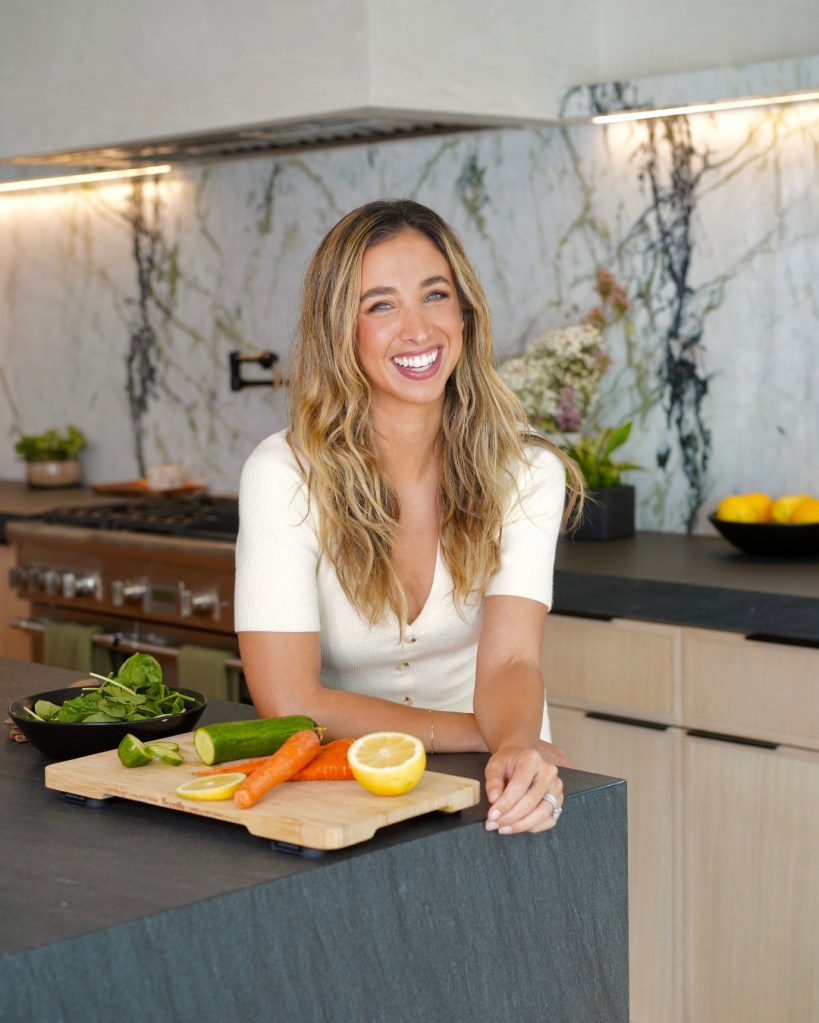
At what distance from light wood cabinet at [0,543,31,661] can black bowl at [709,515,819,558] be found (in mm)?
1960

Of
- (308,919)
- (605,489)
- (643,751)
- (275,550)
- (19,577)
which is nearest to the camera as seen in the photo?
(308,919)

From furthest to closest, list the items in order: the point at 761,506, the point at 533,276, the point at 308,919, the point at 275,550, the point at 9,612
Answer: the point at 9,612
the point at 533,276
the point at 761,506
the point at 275,550
the point at 308,919

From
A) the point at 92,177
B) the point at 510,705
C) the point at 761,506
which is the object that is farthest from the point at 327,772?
the point at 92,177

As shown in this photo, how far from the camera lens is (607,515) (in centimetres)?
323

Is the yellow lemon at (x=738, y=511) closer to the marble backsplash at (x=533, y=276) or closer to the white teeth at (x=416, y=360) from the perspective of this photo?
the marble backsplash at (x=533, y=276)

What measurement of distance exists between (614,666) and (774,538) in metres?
0.44

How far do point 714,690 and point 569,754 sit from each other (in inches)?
14.6

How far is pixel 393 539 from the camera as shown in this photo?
6.80ft

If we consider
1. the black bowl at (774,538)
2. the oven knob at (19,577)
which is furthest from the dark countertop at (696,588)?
the oven knob at (19,577)

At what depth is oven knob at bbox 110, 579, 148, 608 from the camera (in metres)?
3.53

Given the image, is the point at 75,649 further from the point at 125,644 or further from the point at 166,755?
the point at 166,755

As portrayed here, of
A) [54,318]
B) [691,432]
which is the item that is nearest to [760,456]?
[691,432]

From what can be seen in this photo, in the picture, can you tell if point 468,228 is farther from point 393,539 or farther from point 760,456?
point 393,539

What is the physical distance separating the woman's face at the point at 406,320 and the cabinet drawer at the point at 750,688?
84cm
